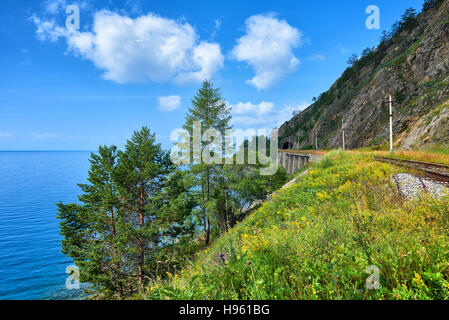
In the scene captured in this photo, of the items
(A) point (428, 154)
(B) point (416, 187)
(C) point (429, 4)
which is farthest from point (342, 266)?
(C) point (429, 4)

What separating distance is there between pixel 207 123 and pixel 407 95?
39.0 metres

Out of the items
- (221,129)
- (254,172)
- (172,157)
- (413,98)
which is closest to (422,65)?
(413,98)

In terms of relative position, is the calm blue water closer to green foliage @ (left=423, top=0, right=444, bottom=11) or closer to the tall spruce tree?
the tall spruce tree

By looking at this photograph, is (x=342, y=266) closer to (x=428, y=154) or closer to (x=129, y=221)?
(x=428, y=154)

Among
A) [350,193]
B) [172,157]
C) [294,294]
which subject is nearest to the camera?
[294,294]

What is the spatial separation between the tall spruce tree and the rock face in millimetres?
22100

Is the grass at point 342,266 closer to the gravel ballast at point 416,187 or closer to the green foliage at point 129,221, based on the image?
the gravel ballast at point 416,187

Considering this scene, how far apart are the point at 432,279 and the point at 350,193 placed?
4.81 metres

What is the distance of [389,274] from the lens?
208 cm

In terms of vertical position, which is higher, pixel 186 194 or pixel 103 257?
pixel 186 194

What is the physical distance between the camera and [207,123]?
19422 mm

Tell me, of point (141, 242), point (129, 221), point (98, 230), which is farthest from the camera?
point (98, 230)

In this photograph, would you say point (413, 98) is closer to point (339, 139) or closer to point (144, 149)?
point (339, 139)
